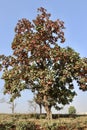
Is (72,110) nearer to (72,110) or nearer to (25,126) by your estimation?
(72,110)

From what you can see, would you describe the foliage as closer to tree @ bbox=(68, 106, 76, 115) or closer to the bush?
tree @ bbox=(68, 106, 76, 115)

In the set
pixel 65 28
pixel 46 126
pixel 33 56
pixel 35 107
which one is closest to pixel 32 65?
pixel 33 56

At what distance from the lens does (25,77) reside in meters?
36.2

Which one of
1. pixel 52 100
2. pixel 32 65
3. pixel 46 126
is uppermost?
pixel 32 65

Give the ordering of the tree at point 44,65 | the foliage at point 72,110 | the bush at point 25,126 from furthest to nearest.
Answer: the foliage at point 72,110 → the tree at point 44,65 → the bush at point 25,126

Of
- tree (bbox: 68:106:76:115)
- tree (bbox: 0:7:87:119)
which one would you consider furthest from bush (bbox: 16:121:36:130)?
tree (bbox: 68:106:76:115)

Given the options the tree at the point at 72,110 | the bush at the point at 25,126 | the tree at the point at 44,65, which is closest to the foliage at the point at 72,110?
the tree at the point at 72,110

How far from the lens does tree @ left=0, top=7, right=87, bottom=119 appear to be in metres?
36.5

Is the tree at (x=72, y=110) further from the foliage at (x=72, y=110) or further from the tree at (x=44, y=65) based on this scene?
the tree at (x=44, y=65)

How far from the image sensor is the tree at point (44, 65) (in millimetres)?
36469

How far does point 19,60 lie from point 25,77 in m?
2.66

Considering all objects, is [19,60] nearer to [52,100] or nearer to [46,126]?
[52,100]

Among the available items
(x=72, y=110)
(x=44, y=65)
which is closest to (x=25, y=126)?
(x=44, y=65)

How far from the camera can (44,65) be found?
36.8 meters
